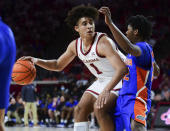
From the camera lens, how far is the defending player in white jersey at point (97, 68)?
11.3ft

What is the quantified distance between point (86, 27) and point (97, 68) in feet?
1.55

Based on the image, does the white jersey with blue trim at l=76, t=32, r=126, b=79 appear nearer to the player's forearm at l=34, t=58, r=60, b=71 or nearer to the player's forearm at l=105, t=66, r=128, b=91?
the player's forearm at l=105, t=66, r=128, b=91

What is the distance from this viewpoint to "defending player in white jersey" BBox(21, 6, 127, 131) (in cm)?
344

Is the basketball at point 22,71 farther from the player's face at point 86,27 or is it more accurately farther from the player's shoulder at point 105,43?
the player's shoulder at point 105,43

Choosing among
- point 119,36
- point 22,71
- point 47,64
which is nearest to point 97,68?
point 119,36

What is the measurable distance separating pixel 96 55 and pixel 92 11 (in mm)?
561

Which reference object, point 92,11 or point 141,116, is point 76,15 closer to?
point 92,11

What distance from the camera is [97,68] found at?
379 cm

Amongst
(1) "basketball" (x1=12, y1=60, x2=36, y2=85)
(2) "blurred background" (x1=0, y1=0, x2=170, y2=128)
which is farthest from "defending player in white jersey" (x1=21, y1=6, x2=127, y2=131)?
(2) "blurred background" (x1=0, y1=0, x2=170, y2=128)

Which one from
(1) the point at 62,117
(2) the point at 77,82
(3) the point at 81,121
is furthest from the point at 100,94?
(2) the point at 77,82

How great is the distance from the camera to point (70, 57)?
418cm

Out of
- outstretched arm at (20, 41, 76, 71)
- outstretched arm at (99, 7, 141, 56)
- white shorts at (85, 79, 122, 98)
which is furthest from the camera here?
outstretched arm at (20, 41, 76, 71)

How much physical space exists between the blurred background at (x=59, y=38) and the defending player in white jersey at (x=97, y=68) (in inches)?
314

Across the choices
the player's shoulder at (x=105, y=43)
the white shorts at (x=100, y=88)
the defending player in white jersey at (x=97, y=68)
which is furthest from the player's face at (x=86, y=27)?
the white shorts at (x=100, y=88)
